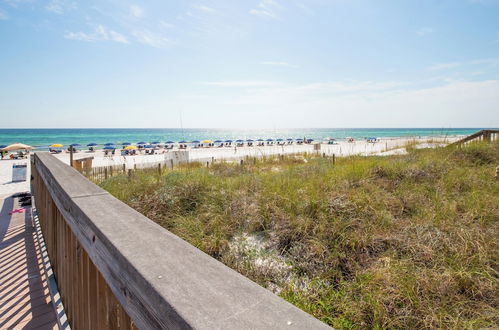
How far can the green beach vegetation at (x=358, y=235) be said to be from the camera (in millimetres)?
2223

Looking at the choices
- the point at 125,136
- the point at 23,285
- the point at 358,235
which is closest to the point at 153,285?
the point at 358,235

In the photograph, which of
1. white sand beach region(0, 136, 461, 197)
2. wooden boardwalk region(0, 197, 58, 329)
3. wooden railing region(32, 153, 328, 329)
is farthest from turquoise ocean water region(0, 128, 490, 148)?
wooden railing region(32, 153, 328, 329)

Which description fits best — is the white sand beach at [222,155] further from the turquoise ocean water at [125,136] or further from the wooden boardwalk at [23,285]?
the turquoise ocean water at [125,136]

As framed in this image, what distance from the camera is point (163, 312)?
2.00ft

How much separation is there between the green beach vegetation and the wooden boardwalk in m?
1.43

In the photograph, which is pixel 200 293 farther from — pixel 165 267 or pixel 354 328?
pixel 354 328

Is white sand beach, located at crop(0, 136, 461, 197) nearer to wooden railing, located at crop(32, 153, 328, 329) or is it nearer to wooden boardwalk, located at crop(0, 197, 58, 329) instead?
wooden boardwalk, located at crop(0, 197, 58, 329)

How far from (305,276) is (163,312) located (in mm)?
2428

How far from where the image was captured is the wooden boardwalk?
240cm

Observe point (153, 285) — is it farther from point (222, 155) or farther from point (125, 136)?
point (125, 136)

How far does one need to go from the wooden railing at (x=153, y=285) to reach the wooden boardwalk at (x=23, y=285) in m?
1.41

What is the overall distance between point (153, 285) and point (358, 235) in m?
2.91

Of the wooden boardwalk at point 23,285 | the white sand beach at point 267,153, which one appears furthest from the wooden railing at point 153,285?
the white sand beach at point 267,153

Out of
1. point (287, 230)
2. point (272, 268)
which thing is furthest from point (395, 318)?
point (287, 230)
